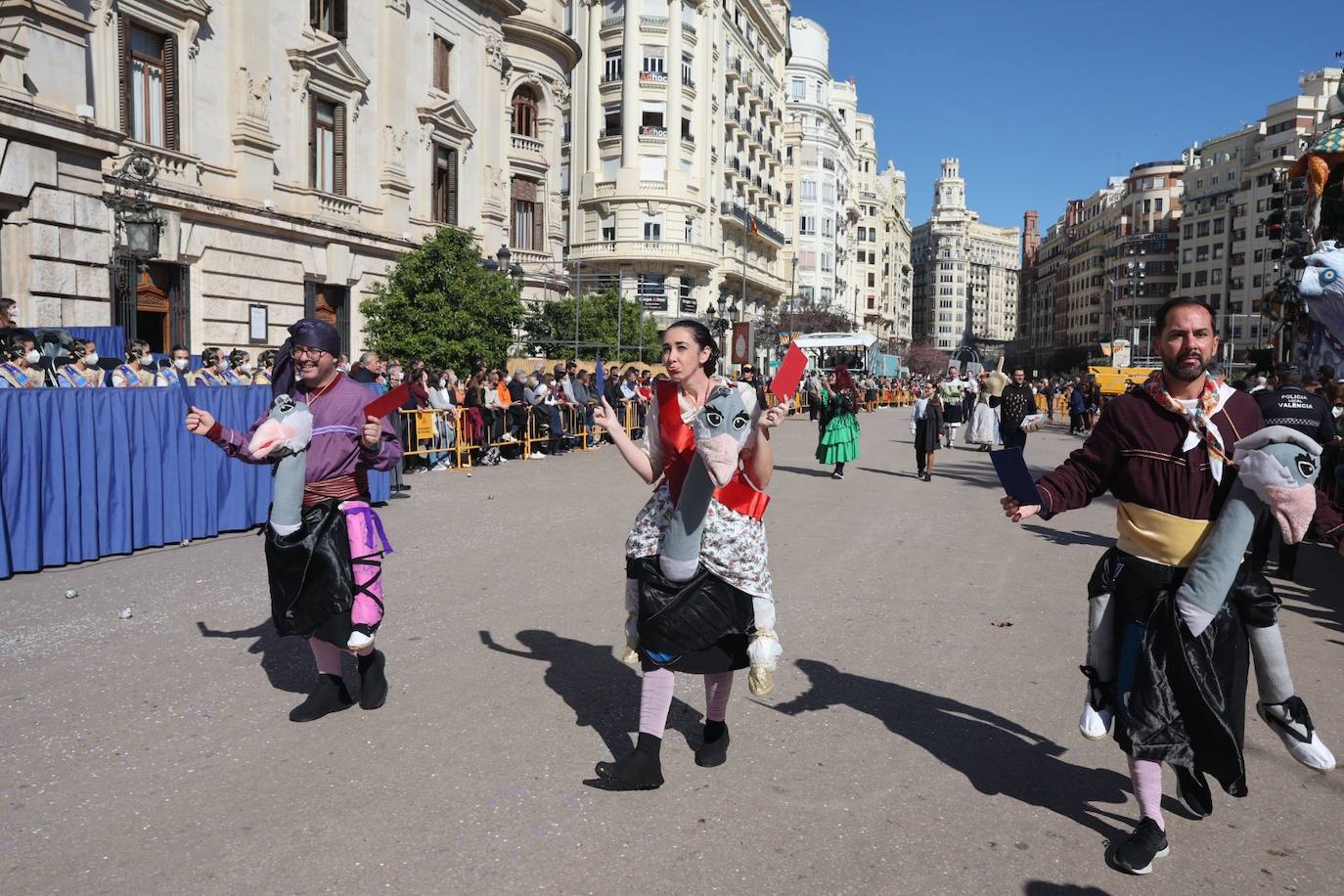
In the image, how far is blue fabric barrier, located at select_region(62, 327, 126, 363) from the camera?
1493 centimetres

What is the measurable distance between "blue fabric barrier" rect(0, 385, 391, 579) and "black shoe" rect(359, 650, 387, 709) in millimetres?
4301

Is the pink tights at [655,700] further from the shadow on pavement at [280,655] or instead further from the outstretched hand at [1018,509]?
the shadow on pavement at [280,655]

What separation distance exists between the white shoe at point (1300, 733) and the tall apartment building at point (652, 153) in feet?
164

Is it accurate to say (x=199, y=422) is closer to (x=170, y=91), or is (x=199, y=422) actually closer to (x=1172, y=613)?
(x=1172, y=613)

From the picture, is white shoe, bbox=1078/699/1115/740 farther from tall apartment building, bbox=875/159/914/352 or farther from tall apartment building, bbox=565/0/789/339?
tall apartment building, bbox=875/159/914/352

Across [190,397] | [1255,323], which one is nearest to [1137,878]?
[190,397]

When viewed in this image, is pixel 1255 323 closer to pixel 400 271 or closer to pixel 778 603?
pixel 400 271

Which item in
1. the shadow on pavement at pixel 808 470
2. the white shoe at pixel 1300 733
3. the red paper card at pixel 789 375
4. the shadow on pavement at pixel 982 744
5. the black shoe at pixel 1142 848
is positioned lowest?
the shadow on pavement at pixel 982 744

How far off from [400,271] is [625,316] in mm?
16554

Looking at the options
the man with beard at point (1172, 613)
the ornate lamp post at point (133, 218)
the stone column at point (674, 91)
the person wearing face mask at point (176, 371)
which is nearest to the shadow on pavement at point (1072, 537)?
the man with beard at point (1172, 613)

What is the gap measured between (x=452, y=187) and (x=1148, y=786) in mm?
28356

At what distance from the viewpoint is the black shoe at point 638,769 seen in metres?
4.03

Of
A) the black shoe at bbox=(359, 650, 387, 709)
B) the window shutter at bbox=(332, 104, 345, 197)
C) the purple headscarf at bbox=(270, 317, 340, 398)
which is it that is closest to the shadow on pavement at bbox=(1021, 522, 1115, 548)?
the black shoe at bbox=(359, 650, 387, 709)

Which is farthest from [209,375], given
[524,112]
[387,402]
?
[524,112]
